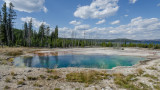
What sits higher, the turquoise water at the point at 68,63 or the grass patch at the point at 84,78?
the grass patch at the point at 84,78

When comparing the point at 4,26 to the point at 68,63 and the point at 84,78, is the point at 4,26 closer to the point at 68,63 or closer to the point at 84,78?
the point at 68,63

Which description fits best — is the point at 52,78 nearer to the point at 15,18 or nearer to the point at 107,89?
the point at 107,89

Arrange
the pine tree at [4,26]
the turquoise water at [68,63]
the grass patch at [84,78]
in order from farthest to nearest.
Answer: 1. the pine tree at [4,26]
2. the turquoise water at [68,63]
3. the grass patch at [84,78]

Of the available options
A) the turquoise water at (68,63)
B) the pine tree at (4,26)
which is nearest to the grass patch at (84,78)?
the turquoise water at (68,63)

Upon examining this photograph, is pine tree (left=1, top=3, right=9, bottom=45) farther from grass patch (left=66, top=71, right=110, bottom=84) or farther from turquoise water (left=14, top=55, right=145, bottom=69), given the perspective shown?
grass patch (left=66, top=71, right=110, bottom=84)

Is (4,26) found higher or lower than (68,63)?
higher

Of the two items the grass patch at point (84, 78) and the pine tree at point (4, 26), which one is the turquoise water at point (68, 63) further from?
the pine tree at point (4, 26)

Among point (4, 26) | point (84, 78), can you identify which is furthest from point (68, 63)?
point (4, 26)

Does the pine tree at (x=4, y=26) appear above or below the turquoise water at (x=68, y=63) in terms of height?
above

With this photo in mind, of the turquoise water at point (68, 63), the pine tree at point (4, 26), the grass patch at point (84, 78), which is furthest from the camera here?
the pine tree at point (4, 26)

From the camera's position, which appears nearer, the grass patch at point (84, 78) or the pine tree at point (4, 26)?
the grass patch at point (84, 78)

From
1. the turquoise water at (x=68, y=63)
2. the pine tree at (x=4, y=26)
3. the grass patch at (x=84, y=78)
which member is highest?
the pine tree at (x=4, y=26)

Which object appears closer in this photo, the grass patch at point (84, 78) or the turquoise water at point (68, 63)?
the grass patch at point (84, 78)

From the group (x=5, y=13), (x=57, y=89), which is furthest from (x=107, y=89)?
(x=5, y=13)
